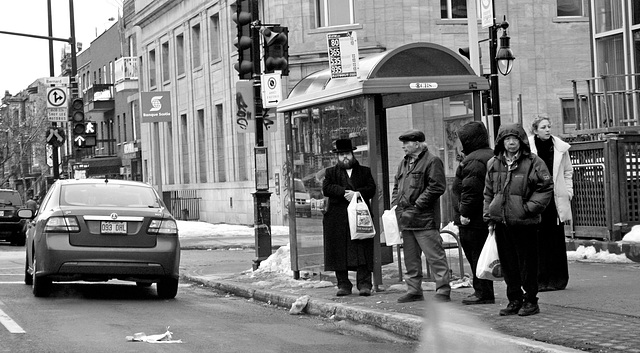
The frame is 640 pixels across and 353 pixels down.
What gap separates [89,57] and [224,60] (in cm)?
2989

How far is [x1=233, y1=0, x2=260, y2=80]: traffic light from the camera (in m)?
15.9

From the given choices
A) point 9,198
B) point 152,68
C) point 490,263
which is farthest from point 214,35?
point 490,263

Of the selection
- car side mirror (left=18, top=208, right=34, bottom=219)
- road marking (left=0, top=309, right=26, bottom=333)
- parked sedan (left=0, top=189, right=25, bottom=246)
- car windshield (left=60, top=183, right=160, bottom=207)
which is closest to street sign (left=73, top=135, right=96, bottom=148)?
parked sedan (left=0, top=189, right=25, bottom=246)

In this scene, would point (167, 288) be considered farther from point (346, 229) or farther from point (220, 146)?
point (220, 146)

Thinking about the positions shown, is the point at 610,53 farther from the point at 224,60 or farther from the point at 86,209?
the point at 224,60

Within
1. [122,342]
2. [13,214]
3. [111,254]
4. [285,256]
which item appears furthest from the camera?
[13,214]

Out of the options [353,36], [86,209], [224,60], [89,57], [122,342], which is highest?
[89,57]

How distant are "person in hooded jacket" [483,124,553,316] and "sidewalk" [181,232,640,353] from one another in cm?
26

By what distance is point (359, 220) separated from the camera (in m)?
11.7

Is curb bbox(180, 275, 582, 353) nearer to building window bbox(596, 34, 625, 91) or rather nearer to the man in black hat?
the man in black hat

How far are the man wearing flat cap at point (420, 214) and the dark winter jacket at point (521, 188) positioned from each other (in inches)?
54.5

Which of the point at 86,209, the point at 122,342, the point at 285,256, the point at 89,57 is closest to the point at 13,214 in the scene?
the point at 285,256

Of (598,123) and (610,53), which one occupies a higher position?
(610,53)

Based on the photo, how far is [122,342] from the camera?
8984 millimetres
